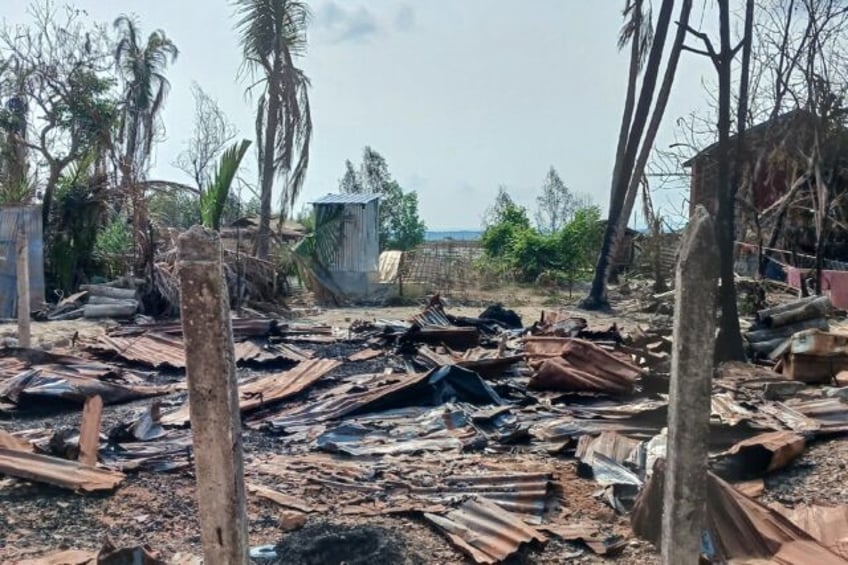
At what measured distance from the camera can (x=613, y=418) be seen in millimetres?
7023

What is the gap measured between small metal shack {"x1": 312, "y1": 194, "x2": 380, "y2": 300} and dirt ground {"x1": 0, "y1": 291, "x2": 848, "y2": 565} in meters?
15.5

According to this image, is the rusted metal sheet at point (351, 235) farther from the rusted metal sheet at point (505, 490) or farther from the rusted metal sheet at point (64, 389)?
the rusted metal sheet at point (505, 490)

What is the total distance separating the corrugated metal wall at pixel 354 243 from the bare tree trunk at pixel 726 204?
13586 mm

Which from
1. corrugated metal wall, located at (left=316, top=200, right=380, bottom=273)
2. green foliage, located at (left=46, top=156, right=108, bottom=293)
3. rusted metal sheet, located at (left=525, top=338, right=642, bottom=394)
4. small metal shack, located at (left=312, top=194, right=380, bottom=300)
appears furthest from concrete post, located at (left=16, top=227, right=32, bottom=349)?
corrugated metal wall, located at (left=316, top=200, right=380, bottom=273)

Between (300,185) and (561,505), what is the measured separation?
17209 millimetres

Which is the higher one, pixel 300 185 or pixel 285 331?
pixel 300 185

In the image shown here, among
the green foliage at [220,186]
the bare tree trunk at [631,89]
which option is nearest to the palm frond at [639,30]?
the bare tree trunk at [631,89]

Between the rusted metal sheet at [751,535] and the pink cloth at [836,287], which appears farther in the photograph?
the pink cloth at [836,287]

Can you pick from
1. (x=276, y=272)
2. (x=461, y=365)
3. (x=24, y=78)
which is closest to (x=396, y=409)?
(x=461, y=365)

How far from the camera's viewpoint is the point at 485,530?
182 inches

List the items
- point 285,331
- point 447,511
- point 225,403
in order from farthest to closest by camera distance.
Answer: point 285,331, point 447,511, point 225,403

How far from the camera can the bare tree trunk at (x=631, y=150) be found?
17.2 metres

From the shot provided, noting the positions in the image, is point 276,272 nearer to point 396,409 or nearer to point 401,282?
point 401,282

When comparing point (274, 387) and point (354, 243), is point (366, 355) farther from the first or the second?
point (354, 243)
